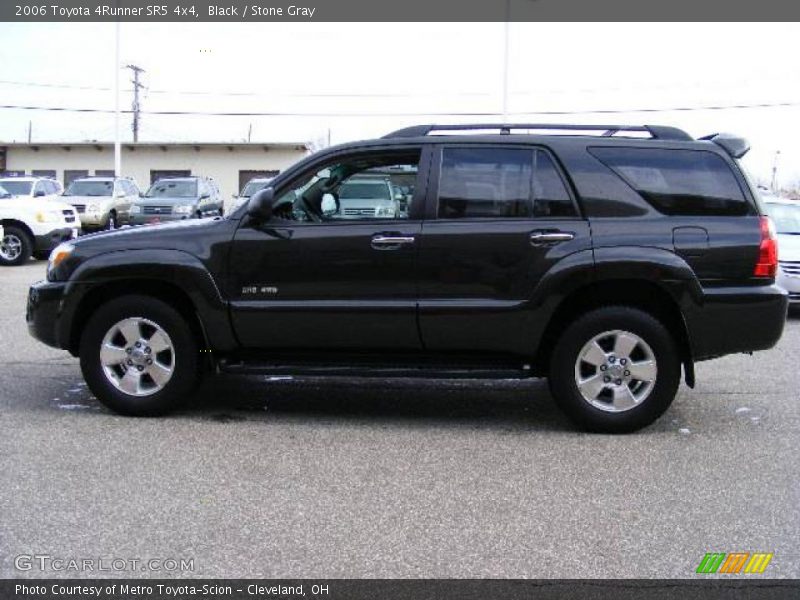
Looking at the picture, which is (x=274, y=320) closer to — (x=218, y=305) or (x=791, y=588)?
(x=218, y=305)

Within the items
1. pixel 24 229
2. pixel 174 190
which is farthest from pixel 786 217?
pixel 174 190

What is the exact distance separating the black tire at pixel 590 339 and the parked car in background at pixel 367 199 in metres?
1.44

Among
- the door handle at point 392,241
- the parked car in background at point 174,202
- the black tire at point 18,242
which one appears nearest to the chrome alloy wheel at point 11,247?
the black tire at point 18,242

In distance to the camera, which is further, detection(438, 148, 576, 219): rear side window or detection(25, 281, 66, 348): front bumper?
detection(25, 281, 66, 348): front bumper

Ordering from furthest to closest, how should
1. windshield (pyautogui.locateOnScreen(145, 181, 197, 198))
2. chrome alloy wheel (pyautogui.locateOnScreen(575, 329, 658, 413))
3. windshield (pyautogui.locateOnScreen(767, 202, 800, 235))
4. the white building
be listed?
the white building → windshield (pyautogui.locateOnScreen(145, 181, 197, 198)) → windshield (pyautogui.locateOnScreen(767, 202, 800, 235)) → chrome alloy wheel (pyautogui.locateOnScreen(575, 329, 658, 413))

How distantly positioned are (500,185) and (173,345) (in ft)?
8.12

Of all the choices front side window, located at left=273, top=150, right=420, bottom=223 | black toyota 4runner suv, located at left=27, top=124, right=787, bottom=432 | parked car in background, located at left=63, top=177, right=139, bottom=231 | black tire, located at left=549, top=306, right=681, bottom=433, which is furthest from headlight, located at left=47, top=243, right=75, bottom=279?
parked car in background, located at left=63, top=177, right=139, bottom=231

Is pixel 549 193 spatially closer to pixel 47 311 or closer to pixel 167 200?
pixel 47 311

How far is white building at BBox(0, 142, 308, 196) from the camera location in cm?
4272

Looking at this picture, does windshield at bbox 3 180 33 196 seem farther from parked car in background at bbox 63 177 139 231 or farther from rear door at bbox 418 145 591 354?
rear door at bbox 418 145 591 354

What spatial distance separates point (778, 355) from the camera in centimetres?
838

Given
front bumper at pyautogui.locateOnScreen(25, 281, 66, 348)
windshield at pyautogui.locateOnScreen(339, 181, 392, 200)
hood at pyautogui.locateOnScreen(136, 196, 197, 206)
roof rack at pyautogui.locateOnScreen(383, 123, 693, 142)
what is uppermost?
hood at pyautogui.locateOnScreen(136, 196, 197, 206)

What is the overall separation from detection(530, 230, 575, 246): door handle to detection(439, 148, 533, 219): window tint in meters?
0.19

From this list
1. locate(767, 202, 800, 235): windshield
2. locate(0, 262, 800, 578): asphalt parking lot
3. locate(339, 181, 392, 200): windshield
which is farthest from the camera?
locate(767, 202, 800, 235): windshield
